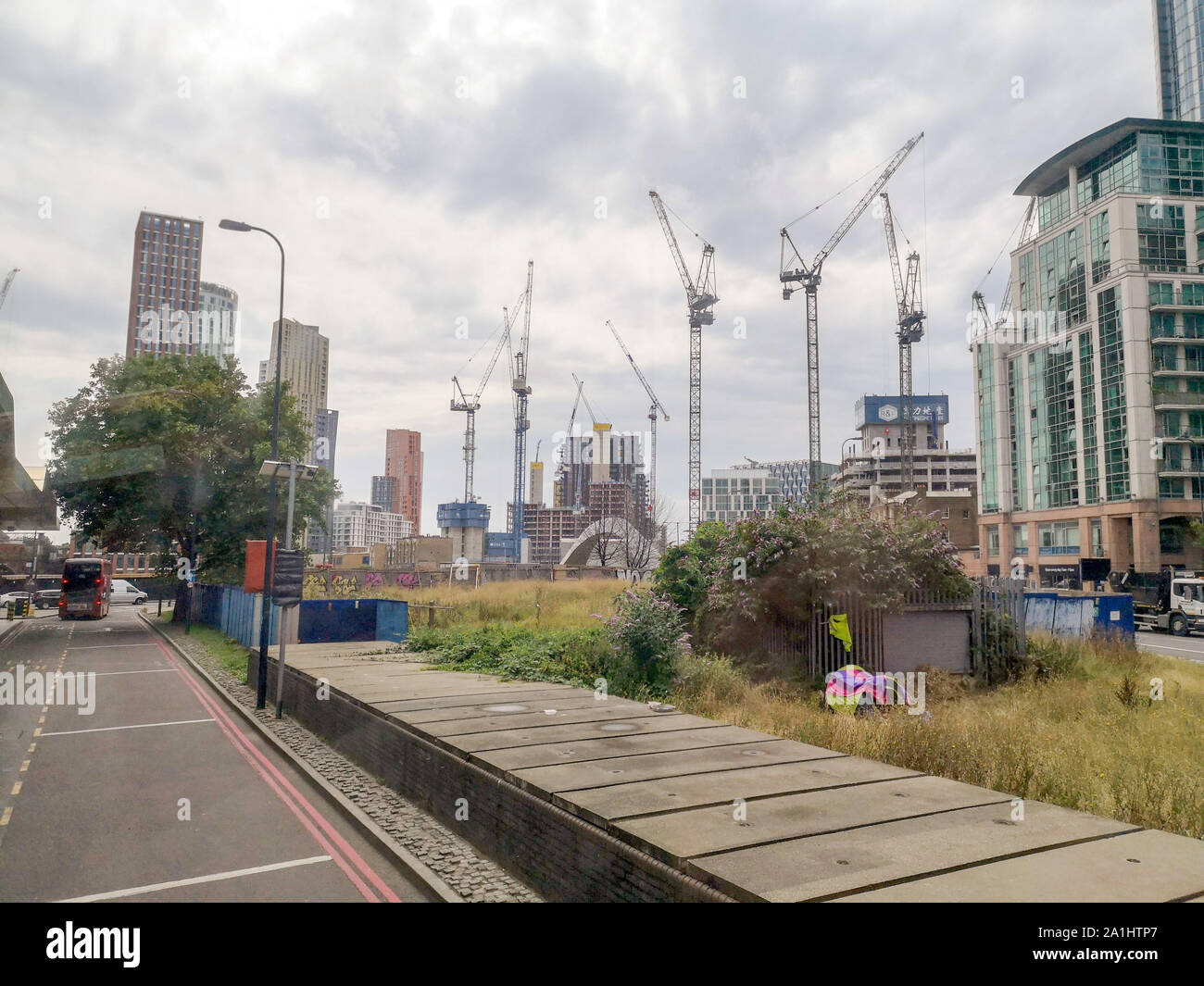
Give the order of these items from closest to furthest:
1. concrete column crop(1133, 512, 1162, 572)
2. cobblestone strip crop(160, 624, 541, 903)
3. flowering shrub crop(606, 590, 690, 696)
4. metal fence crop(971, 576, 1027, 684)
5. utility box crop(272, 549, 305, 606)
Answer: cobblestone strip crop(160, 624, 541, 903)
flowering shrub crop(606, 590, 690, 696)
utility box crop(272, 549, 305, 606)
metal fence crop(971, 576, 1027, 684)
concrete column crop(1133, 512, 1162, 572)

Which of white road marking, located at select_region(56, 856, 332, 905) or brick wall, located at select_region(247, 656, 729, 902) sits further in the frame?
white road marking, located at select_region(56, 856, 332, 905)

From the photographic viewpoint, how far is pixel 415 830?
7.92m

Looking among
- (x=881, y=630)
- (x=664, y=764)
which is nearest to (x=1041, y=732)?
(x=881, y=630)

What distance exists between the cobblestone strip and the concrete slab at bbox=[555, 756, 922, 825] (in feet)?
3.21

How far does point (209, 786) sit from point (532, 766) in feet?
18.2

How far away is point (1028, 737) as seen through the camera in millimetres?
9516

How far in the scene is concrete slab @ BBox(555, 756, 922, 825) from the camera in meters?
5.91

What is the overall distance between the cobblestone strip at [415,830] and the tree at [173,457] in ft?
94.9

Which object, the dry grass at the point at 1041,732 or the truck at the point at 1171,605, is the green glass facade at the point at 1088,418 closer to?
the truck at the point at 1171,605

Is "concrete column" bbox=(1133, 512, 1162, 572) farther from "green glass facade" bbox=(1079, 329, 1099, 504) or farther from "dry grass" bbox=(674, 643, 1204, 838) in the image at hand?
"dry grass" bbox=(674, 643, 1204, 838)

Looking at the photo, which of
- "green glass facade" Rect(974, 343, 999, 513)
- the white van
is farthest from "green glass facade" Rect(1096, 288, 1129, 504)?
the white van

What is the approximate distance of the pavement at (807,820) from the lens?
14.7 ft
